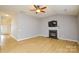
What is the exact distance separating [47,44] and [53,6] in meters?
0.69

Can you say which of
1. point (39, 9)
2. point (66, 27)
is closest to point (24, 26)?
point (39, 9)

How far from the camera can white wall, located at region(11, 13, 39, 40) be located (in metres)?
1.88

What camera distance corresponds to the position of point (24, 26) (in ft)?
6.24

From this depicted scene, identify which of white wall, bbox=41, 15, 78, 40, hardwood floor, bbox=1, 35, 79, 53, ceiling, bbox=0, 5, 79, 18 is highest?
ceiling, bbox=0, 5, 79, 18

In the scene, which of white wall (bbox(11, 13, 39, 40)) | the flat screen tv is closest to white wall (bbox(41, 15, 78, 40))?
the flat screen tv

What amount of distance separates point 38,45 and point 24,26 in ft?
1.45

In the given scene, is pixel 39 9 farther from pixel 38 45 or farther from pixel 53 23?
pixel 38 45

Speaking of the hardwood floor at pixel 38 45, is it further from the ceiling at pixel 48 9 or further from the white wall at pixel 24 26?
the ceiling at pixel 48 9

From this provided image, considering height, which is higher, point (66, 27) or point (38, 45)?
point (66, 27)

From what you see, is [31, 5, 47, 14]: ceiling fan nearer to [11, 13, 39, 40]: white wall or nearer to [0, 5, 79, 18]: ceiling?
[0, 5, 79, 18]: ceiling

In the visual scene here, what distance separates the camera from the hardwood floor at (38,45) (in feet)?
5.87

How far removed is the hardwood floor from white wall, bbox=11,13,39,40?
0.10m
